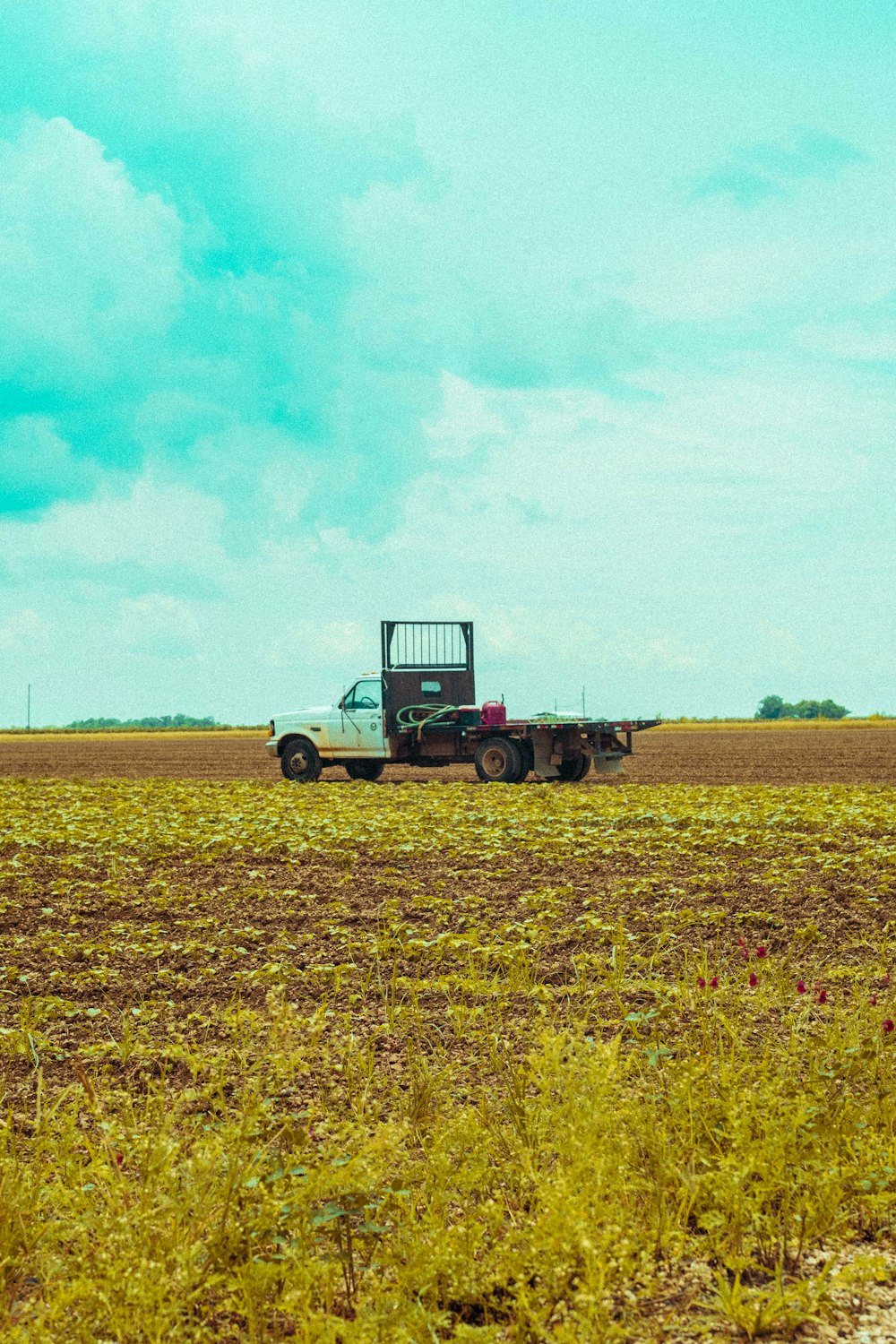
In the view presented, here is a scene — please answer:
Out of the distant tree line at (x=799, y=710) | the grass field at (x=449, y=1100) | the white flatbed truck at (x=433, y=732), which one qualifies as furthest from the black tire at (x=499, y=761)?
the distant tree line at (x=799, y=710)

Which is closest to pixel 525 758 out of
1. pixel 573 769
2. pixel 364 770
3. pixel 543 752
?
pixel 543 752

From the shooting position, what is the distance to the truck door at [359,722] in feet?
78.8

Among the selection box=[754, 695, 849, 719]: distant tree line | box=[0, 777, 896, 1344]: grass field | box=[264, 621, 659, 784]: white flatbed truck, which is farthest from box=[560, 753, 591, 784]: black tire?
box=[754, 695, 849, 719]: distant tree line

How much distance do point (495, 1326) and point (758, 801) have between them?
14.8 meters

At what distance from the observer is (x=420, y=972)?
7.86 metres

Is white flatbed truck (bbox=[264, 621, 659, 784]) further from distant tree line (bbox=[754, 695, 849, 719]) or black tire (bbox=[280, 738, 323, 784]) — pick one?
distant tree line (bbox=[754, 695, 849, 719])

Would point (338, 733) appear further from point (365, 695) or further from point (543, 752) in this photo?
point (543, 752)

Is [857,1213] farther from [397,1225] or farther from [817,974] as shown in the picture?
[817,974]

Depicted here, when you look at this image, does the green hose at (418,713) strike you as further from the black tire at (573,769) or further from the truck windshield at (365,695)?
the black tire at (573,769)

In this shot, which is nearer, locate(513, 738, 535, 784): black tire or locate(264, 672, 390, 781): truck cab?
locate(513, 738, 535, 784): black tire

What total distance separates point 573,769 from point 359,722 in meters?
4.41

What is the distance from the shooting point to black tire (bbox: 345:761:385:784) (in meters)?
25.4

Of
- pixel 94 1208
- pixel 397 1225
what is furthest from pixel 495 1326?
pixel 94 1208

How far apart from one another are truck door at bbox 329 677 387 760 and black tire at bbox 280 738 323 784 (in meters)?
0.60
